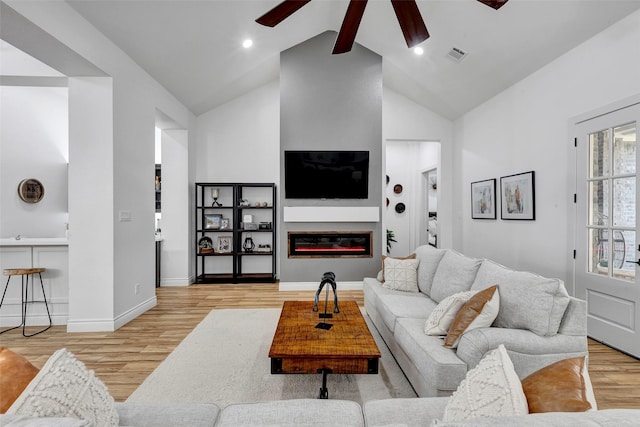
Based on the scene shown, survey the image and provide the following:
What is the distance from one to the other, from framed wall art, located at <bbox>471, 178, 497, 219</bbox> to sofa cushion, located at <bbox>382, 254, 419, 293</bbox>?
211cm

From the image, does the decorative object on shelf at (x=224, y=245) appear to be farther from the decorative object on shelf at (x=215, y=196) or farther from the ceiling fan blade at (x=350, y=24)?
the ceiling fan blade at (x=350, y=24)

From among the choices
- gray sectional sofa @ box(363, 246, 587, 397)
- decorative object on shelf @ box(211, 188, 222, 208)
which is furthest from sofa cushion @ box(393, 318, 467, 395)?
decorative object on shelf @ box(211, 188, 222, 208)

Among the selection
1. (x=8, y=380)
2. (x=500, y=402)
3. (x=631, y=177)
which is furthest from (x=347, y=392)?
(x=631, y=177)

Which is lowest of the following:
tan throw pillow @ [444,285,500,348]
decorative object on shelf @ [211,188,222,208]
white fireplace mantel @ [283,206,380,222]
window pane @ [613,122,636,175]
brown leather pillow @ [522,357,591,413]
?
tan throw pillow @ [444,285,500,348]

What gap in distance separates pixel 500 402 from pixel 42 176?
20.7 feet

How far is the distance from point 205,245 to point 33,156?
2.80 meters

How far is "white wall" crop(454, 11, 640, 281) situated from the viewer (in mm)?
2963

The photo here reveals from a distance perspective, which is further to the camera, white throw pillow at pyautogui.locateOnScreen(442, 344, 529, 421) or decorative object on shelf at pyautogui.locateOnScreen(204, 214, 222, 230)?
decorative object on shelf at pyautogui.locateOnScreen(204, 214, 222, 230)

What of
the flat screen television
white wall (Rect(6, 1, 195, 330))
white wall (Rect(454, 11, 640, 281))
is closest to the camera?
white wall (Rect(454, 11, 640, 281))

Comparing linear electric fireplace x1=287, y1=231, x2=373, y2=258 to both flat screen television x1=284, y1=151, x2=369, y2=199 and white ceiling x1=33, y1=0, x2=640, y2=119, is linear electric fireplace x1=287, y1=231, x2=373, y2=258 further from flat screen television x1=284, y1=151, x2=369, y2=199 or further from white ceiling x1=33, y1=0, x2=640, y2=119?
white ceiling x1=33, y1=0, x2=640, y2=119

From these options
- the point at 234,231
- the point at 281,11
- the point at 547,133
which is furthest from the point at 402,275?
the point at 234,231

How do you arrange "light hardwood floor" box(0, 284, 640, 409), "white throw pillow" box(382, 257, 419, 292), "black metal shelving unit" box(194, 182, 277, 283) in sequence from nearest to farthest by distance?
"light hardwood floor" box(0, 284, 640, 409) → "white throw pillow" box(382, 257, 419, 292) → "black metal shelving unit" box(194, 182, 277, 283)

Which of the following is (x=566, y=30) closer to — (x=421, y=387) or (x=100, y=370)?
(x=421, y=387)

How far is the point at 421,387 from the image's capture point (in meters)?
1.97
